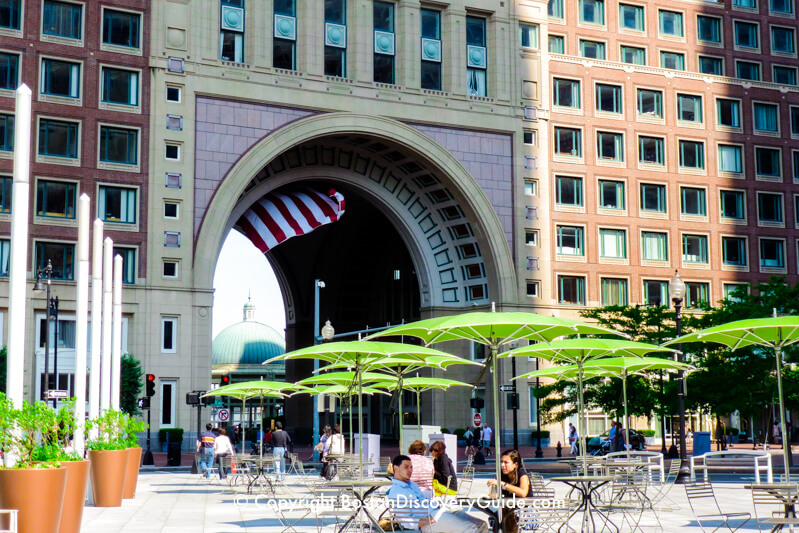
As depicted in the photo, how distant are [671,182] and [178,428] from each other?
3808 cm

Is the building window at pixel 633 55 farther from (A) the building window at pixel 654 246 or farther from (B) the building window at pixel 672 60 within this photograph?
(A) the building window at pixel 654 246

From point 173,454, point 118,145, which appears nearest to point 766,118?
point 118,145

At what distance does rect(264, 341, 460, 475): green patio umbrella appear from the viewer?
26.2 m

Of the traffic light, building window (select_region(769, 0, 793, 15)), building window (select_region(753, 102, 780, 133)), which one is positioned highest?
building window (select_region(769, 0, 793, 15))

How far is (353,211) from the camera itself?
85.6 m

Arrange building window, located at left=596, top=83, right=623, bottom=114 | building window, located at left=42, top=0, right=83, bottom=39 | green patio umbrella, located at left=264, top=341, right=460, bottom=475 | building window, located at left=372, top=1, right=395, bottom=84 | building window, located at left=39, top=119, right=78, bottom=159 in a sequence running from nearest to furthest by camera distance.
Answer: green patio umbrella, located at left=264, top=341, right=460, bottom=475 < building window, located at left=39, top=119, right=78, bottom=159 < building window, located at left=42, top=0, right=83, bottom=39 < building window, located at left=372, top=1, right=395, bottom=84 < building window, located at left=596, top=83, right=623, bottom=114

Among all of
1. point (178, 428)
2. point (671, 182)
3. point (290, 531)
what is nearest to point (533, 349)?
point (290, 531)

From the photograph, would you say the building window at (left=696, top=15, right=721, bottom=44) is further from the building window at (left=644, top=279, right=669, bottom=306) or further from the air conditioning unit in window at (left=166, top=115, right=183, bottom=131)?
the air conditioning unit in window at (left=166, top=115, right=183, bottom=131)

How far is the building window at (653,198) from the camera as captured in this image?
76.1 m

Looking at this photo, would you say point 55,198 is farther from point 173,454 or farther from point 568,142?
point 568,142

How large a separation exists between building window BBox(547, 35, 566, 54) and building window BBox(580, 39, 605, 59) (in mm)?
1507

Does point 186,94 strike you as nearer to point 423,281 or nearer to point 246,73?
point 246,73

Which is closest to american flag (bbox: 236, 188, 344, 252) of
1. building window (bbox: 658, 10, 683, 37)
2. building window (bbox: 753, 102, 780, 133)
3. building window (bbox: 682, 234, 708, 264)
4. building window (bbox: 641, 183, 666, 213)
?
building window (bbox: 641, 183, 666, 213)

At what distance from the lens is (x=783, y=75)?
8181 cm
